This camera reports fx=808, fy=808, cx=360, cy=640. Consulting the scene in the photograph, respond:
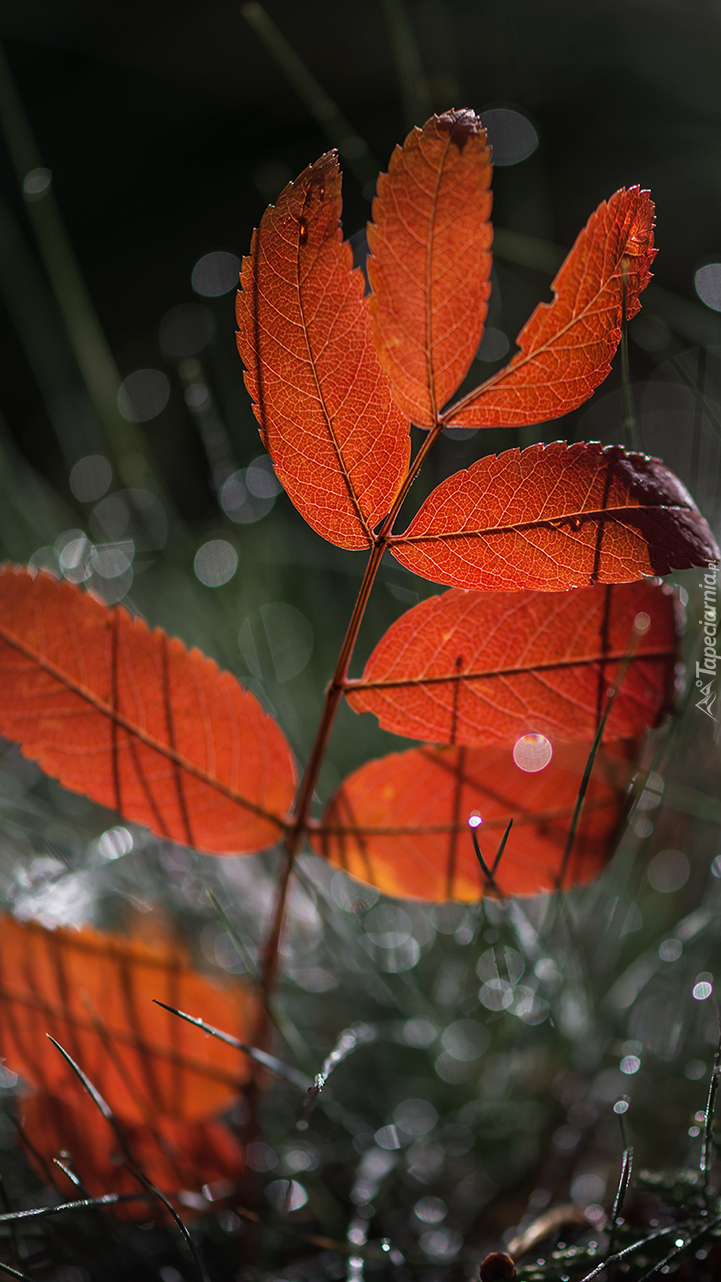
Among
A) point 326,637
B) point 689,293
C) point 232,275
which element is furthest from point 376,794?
point 689,293

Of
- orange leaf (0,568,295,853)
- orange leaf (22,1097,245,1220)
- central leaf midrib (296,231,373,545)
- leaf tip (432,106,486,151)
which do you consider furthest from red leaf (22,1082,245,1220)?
leaf tip (432,106,486,151)

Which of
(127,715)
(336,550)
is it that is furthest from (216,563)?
(127,715)

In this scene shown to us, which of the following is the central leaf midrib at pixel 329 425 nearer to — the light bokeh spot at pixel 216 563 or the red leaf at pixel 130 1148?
the red leaf at pixel 130 1148

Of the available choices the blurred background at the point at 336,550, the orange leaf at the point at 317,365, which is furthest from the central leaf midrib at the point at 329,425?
the blurred background at the point at 336,550

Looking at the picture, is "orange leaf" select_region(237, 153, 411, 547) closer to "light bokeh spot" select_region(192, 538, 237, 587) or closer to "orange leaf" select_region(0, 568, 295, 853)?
"orange leaf" select_region(0, 568, 295, 853)

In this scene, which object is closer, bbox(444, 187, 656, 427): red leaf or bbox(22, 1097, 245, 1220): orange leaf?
bbox(444, 187, 656, 427): red leaf

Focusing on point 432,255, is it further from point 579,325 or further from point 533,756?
point 533,756

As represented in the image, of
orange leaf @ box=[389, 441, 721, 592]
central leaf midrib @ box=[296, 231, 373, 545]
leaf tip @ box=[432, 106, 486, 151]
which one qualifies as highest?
leaf tip @ box=[432, 106, 486, 151]
